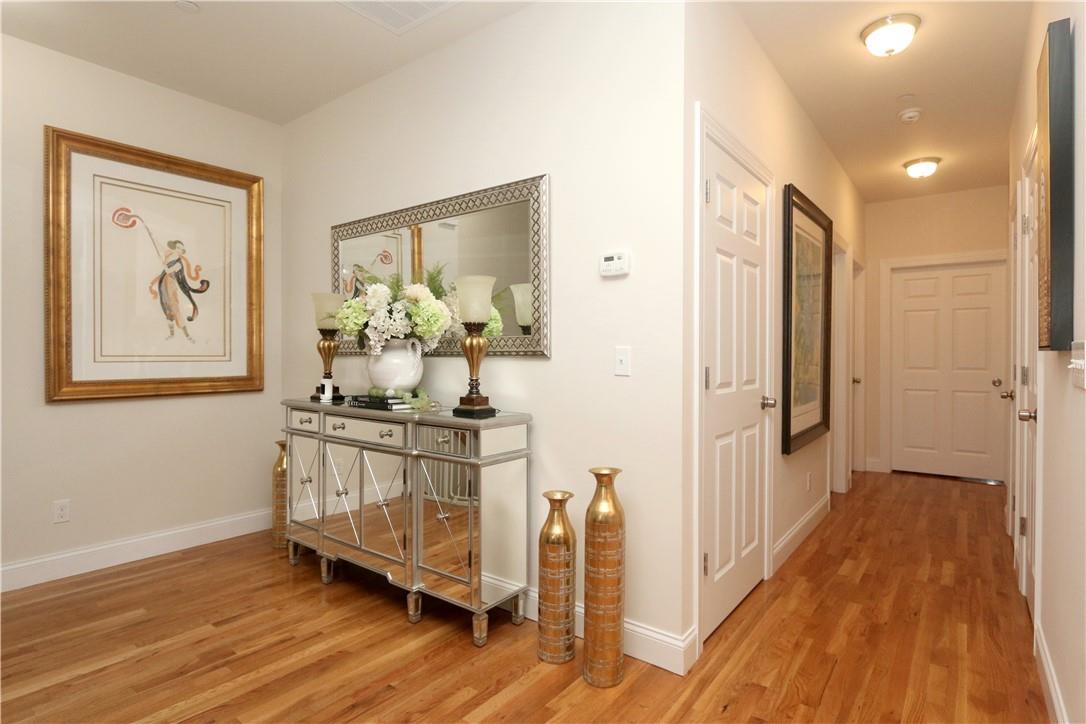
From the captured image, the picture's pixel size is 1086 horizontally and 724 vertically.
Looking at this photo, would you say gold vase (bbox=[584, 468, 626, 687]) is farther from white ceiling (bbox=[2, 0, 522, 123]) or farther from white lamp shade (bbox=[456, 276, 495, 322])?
white ceiling (bbox=[2, 0, 522, 123])

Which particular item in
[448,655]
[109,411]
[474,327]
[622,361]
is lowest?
[448,655]

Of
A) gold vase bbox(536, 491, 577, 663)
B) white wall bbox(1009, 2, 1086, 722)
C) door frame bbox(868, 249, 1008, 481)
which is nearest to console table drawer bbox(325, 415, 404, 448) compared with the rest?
gold vase bbox(536, 491, 577, 663)

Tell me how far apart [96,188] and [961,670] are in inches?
183

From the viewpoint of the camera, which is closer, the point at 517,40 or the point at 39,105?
the point at 517,40

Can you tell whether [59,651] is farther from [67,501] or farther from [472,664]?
[472,664]

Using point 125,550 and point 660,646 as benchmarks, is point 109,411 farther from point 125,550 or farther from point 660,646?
point 660,646

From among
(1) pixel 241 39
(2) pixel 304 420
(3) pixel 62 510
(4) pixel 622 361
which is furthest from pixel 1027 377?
(3) pixel 62 510

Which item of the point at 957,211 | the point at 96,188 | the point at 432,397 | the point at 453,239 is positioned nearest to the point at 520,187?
the point at 453,239

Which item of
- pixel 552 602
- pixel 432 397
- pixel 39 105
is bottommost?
pixel 552 602

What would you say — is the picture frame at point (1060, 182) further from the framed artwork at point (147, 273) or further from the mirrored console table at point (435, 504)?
the framed artwork at point (147, 273)

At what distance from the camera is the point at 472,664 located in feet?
7.07

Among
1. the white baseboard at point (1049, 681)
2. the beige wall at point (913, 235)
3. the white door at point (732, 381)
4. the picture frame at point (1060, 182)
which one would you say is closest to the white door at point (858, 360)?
the beige wall at point (913, 235)

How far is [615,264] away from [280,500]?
2506mm

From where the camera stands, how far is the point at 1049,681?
1895mm
